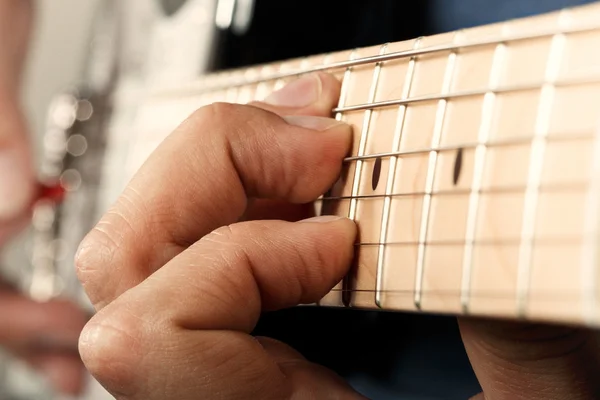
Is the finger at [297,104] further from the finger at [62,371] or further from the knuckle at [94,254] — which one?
the finger at [62,371]

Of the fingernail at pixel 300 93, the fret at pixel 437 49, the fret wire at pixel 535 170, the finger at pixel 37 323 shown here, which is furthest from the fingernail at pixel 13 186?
the fret wire at pixel 535 170

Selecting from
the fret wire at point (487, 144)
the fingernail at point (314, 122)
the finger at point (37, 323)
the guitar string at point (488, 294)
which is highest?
the fingernail at point (314, 122)

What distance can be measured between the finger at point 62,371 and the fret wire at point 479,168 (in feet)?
2.51

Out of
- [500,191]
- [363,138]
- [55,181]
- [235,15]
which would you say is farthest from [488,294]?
[55,181]

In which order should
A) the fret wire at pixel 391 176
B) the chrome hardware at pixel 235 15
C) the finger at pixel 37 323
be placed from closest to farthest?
the fret wire at pixel 391 176 < the chrome hardware at pixel 235 15 < the finger at pixel 37 323

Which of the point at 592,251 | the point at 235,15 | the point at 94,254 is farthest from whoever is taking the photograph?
the point at 235,15

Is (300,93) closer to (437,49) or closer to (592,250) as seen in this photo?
(437,49)

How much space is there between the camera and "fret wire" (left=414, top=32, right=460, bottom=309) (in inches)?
14.9

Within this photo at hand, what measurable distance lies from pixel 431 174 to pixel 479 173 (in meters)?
0.04

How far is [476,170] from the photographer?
0.36 metres

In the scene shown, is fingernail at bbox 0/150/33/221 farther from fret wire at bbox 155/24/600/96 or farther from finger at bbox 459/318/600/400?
finger at bbox 459/318/600/400

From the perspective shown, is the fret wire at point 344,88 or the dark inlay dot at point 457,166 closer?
the dark inlay dot at point 457,166

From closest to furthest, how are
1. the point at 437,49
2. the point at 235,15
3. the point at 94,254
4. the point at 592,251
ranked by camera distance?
the point at 592,251 → the point at 437,49 → the point at 94,254 → the point at 235,15

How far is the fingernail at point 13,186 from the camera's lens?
39.3 inches
